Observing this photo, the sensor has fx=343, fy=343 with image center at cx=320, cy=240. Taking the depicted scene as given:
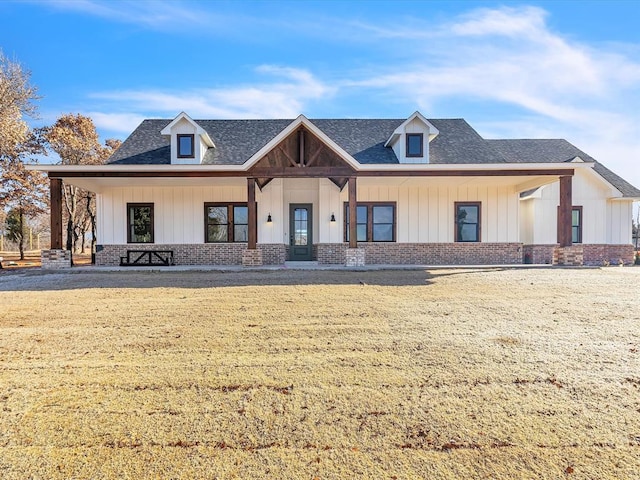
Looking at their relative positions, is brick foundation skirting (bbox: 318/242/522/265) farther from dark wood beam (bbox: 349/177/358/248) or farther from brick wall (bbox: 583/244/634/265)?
brick wall (bbox: 583/244/634/265)

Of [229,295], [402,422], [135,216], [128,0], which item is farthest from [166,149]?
[402,422]

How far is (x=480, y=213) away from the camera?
585 inches

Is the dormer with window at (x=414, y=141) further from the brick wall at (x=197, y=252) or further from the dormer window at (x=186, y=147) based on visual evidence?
the dormer window at (x=186, y=147)

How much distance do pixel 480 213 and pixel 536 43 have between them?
21.2ft

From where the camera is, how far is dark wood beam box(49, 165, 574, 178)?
12039mm

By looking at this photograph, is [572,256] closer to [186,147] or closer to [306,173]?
[306,173]

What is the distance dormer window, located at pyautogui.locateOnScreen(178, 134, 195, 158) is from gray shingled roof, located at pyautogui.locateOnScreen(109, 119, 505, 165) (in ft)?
2.22

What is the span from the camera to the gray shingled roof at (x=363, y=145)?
14453mm

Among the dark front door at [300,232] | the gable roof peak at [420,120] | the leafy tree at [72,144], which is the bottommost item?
the dark front door at [300,232]

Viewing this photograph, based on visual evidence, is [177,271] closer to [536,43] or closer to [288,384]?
[288,384]

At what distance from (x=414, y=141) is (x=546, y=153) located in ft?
27.2

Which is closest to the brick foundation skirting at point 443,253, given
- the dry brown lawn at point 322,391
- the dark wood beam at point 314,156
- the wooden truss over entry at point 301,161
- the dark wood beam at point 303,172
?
the dark wood beam at point 303,172

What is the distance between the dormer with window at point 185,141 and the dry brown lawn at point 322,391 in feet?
28.6

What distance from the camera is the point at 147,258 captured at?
1424 cm
